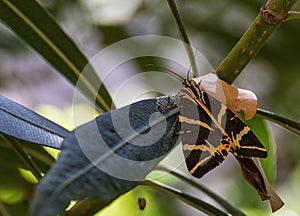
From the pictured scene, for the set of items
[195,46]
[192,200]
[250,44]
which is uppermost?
[195,46]

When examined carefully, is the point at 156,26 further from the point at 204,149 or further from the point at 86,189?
the point at 86,189

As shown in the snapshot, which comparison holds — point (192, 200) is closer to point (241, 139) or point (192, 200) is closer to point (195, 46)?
point (241, 139)

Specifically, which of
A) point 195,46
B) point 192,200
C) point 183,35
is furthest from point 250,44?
point 195,46

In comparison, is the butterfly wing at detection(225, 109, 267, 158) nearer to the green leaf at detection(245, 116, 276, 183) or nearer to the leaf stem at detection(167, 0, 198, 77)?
the leaf stem at detection(167, 0, 198, 77)

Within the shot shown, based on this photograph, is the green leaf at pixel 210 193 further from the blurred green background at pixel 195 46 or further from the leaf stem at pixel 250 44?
the blurred green background at pixel 195 46

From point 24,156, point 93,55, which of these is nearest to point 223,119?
point 24,156

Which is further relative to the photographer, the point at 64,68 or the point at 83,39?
the point at 83,39
